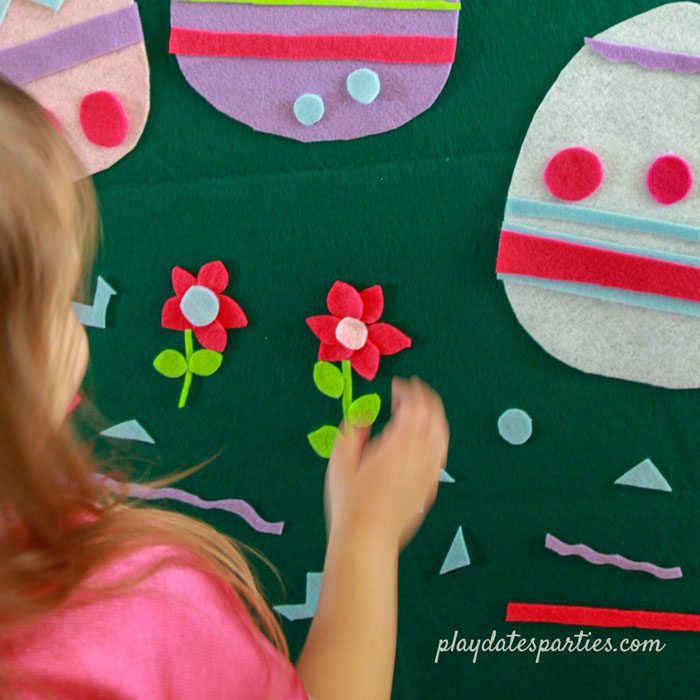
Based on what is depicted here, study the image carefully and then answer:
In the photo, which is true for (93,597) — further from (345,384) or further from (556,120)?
(556,120)

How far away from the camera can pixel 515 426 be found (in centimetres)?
84

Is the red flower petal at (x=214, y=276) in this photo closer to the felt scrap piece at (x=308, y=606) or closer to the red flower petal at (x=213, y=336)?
the red flower petal at (x=213, y=336)

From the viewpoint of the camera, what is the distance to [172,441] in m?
0.91

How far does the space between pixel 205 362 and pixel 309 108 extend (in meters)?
0.27

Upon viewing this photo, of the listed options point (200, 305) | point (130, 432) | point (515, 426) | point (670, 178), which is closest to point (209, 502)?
point (130, 432)

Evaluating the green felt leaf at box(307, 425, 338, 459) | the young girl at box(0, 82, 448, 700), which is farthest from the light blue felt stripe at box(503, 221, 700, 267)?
the young girl at box(0, 82, 448, 700)

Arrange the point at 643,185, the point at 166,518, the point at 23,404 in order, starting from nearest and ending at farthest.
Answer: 1. the point at 23,404
2. the point at 166,518
3. the point at 643,185

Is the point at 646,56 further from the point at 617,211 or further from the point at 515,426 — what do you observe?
the point at 515,426

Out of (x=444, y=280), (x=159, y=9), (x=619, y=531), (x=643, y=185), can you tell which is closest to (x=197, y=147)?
(x=159, y=9)

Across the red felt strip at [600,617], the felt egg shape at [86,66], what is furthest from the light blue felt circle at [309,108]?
the red felt strip at [600,617]

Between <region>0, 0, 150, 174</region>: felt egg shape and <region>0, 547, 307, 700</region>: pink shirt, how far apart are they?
1.64 ft

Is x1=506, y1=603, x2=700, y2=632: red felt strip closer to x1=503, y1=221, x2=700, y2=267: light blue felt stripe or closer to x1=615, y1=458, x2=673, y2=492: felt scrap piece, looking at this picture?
x1=615, y1=458, x2=673, y2=492: felt scrap piece

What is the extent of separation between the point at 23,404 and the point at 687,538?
652mm

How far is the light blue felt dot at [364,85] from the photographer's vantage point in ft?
2.59
